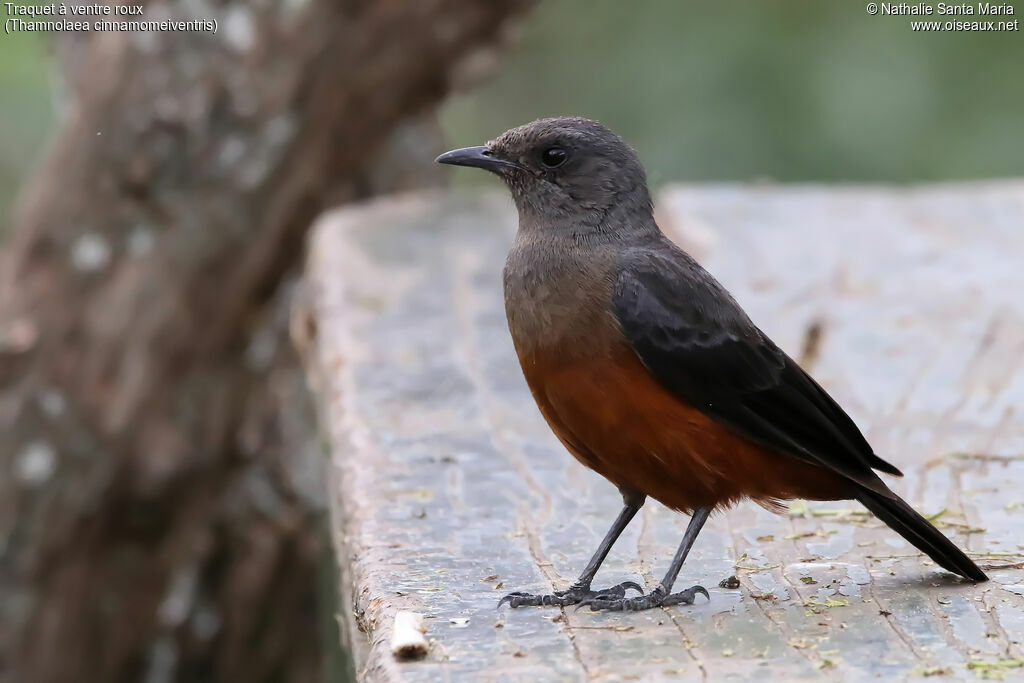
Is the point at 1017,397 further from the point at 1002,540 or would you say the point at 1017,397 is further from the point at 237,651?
the point at 237,651

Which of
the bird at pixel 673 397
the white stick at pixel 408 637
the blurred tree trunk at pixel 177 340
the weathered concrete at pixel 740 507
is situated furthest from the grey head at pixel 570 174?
the blurred tree trunk at pixel 177 340

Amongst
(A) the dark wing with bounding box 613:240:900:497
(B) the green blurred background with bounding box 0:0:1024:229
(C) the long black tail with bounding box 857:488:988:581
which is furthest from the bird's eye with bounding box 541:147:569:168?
(B) the green blurred background with bounding box 0:0:1024:229

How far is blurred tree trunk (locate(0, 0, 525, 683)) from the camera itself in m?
6.29

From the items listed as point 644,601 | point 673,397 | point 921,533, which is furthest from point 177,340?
point 921,533

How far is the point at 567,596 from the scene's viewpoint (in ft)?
10.2

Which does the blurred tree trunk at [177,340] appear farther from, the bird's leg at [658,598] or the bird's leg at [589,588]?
the bird's leg at [658,598]

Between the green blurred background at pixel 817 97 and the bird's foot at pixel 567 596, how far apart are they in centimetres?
709

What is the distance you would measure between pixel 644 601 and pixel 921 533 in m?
0.66

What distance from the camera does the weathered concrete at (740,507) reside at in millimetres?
2787

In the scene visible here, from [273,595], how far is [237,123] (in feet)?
7.34

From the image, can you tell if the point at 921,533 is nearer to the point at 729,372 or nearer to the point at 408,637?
the point at 729,372

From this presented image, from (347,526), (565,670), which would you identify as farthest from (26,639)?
(565,670)

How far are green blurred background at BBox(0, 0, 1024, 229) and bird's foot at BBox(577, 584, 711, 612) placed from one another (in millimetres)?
7124

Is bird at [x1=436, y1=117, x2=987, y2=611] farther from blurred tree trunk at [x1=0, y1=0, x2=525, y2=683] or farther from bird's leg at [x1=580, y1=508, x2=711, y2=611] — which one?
blurred tree trunk at [x1=0, y1=0, x2=525, y2=683]
